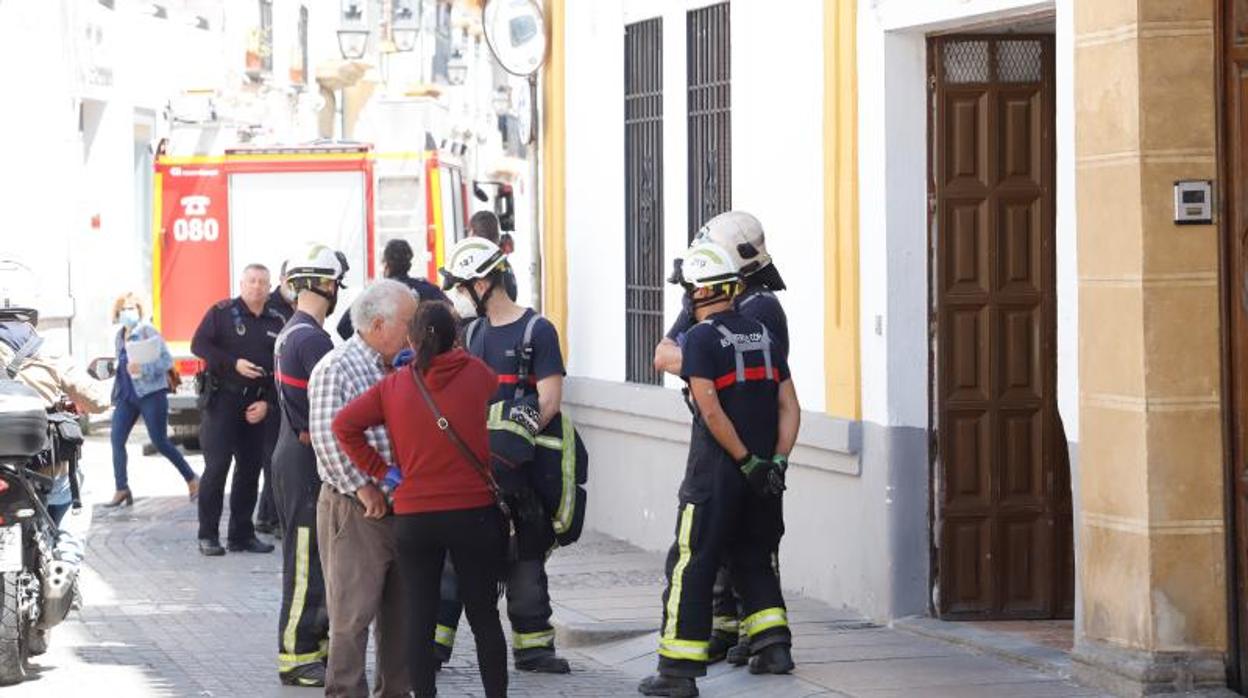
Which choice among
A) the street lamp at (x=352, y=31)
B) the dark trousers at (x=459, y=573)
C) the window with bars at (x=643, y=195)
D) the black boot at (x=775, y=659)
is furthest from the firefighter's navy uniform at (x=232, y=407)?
the street lamp at (x=352, y=31)

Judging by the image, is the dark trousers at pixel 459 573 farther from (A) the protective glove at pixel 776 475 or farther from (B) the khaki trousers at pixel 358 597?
(A) the protective glove at pixel 776 475

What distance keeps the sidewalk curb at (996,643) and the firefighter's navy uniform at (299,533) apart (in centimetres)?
271

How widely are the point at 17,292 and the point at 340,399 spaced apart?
8.92 ft

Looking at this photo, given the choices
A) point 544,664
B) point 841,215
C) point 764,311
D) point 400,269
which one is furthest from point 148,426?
point 764,311

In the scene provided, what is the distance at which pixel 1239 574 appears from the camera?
31.2ft

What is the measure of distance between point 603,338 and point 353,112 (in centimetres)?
3345

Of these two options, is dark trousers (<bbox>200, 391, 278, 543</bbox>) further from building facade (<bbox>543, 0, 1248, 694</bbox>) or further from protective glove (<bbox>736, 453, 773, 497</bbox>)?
protective glove (<bbox>736, 453, 773, 497</bbox>)

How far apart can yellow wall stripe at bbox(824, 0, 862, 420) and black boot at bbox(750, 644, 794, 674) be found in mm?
2048

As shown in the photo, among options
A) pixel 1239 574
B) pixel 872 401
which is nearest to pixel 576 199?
pixel 872 401

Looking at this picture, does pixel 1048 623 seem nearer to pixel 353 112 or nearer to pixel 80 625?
pixel 80 625

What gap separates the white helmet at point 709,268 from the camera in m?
10.2

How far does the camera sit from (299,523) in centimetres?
1077

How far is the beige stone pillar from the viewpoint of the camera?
31.0ft

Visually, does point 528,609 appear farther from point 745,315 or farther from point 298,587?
point 745,315
